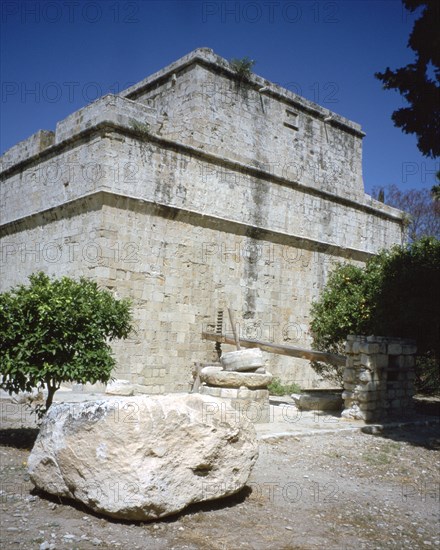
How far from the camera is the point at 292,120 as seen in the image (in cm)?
1584

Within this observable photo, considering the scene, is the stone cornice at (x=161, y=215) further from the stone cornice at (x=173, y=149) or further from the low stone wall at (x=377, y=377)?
the low stone wall at (x=377, y=377)

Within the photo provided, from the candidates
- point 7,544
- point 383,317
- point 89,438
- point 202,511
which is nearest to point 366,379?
point 383,317

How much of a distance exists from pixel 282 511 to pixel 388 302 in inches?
291

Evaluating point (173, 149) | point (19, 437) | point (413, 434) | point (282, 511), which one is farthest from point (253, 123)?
point (282, 511)

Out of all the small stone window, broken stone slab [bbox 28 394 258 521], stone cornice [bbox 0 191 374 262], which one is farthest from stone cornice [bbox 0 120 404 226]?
broken stone slab [bbox 28 394 258 521]

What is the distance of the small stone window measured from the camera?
15.7 meters

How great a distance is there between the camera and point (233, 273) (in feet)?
44.3

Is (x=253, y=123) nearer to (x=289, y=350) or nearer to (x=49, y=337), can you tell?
(x=289, y=350)

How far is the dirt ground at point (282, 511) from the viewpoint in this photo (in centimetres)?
401

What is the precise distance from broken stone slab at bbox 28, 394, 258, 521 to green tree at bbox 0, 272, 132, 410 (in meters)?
1.45

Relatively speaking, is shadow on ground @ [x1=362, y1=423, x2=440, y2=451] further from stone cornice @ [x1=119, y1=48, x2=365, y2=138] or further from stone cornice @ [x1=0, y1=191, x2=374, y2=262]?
stone cornice @ [x1=119, y1=48, x2=365, y2=138]

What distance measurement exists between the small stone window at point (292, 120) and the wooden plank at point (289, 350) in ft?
23.7

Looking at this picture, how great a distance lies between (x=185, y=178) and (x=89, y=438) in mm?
9097

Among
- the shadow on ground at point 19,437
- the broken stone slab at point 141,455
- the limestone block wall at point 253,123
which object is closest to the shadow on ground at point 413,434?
the broken stone slab at point 141,455
